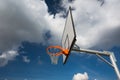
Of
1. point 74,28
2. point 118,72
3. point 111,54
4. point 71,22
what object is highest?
point 71,22

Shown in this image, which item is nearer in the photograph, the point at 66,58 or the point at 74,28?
the point at 74,28

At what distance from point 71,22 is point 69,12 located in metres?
1.32

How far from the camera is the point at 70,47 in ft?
41.9

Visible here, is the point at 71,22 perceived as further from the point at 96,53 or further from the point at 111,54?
the point at 111,54

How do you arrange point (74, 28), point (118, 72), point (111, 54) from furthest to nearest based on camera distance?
point (111, 54), point (118, 72), point (74, 28)

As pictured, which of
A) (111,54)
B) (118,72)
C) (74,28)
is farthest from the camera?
(111,54)

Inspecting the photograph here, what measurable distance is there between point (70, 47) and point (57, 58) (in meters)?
2.11

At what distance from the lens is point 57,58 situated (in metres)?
14.4

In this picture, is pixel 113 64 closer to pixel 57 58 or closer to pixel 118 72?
pixel 118 72

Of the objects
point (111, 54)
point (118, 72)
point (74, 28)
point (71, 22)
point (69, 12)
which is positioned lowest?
point (118, 72)

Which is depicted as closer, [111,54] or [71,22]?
[71,22]

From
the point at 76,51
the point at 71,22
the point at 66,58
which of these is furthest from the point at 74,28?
the point at 66,58

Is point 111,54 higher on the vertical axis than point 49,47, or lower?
lower

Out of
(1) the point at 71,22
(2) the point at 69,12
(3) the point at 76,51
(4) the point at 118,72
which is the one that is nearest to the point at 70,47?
(3) the point at 76,51
